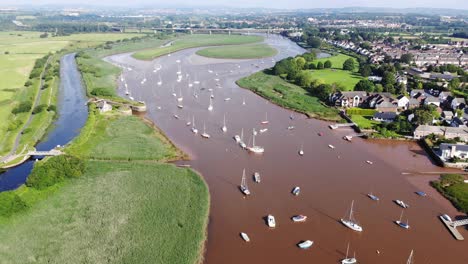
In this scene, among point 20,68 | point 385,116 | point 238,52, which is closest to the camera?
point 385,116

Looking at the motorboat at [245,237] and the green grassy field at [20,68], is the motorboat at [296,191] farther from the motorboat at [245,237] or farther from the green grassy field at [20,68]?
the green grassy field at [20,68]

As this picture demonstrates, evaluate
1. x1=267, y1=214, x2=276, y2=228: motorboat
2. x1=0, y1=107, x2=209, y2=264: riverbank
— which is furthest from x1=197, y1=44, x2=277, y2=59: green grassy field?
x1=267, y1=214, x2=276, y2=228: motorboat

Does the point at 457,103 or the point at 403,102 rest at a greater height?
the point at 457,103

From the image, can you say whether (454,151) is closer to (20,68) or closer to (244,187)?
(244,187)

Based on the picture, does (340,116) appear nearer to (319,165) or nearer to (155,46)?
(319,165)

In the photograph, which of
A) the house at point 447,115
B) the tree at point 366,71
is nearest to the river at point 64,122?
the house at point 447,115

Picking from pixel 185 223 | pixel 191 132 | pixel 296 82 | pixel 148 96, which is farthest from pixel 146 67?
pixel 185 223

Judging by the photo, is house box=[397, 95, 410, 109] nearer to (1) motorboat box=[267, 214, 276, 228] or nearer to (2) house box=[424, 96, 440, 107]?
(2) house box=[424, 96, 440, 107]

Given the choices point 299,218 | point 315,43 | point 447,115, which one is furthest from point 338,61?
point 299,218
